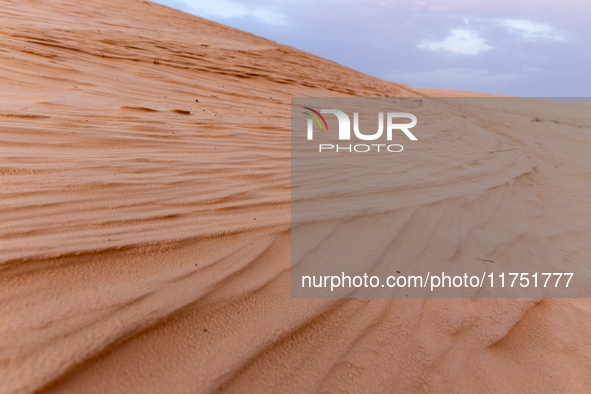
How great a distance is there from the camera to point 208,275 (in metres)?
1.37

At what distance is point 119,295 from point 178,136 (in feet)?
6.17

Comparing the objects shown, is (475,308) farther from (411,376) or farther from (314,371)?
(314,371)

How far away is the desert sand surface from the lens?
1.05 metres

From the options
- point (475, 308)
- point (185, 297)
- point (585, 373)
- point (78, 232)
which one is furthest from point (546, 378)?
point (78, 232)

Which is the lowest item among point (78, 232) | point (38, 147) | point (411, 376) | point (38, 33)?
point (411, 376)

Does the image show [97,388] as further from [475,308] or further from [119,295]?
[475,308]

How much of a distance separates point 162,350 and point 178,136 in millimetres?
2072

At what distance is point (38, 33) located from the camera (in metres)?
5.51

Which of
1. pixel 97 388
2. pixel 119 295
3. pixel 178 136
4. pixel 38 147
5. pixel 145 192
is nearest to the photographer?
pixel 97 388

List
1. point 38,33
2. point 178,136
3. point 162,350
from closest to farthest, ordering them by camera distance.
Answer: point 162,350
point 178,136
point 38,33

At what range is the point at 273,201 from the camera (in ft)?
6.90

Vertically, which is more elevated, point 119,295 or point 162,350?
point 119,295

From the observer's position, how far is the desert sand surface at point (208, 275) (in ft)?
3.44

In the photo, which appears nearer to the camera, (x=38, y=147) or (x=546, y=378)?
(x=546, y=378)
